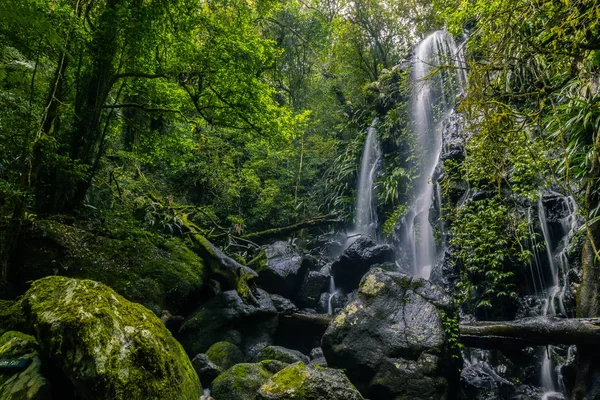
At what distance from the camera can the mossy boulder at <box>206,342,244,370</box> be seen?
217 inches

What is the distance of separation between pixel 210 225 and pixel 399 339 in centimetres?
844

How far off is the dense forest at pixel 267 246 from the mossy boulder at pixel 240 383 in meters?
0.02

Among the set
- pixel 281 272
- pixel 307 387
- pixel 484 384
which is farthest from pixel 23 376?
pixel 281 272

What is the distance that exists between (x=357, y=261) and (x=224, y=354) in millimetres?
5202

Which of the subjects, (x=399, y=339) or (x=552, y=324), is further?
(x=399, y=339)

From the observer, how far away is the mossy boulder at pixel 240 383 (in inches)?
165

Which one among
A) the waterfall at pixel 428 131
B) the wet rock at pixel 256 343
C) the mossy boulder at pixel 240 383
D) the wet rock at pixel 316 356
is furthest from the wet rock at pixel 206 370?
the waterfall at pixel 428 131

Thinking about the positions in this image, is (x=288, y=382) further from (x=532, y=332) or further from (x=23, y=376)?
(x=532, y=332)

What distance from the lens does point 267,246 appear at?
35.3 ft

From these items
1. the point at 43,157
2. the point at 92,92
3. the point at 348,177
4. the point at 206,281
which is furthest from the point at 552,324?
the point at 348,177

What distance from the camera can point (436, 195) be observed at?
9297mm

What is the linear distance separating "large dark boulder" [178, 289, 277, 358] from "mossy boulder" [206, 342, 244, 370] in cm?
40

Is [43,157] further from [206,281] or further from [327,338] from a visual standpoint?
[327,338]

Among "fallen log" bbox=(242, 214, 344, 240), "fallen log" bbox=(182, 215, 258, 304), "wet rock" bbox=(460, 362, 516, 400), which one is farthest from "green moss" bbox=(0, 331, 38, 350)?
"fallen log" bbox=(242, 214, 344, 240)
